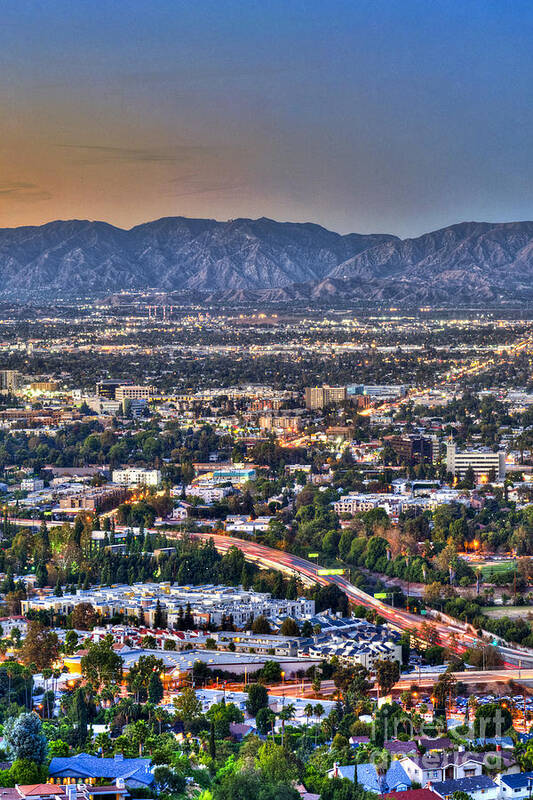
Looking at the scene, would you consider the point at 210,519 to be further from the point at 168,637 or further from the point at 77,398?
the point at 77,398

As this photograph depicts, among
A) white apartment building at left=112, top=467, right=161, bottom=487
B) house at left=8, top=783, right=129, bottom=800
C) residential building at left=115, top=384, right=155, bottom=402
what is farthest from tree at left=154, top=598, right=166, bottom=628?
residential building at left=115, top=384, right=155, bottom=402

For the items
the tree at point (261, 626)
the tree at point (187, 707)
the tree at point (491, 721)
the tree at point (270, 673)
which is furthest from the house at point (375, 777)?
the tree at point (261, 626)

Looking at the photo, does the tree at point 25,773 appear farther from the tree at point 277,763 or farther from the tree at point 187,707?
the tree at point 187,707

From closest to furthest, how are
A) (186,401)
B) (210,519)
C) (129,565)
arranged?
(129,565)
(210,519)
(186,401)

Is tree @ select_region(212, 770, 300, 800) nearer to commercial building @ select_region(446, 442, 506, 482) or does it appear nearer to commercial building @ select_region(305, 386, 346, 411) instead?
commercial building @ select_region(446, 442, 506, 482)

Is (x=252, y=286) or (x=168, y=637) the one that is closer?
(x=168, y=637)

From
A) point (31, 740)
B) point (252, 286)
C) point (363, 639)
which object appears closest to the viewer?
point (31, 740)

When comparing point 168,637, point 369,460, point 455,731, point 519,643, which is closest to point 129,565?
point 168,637
